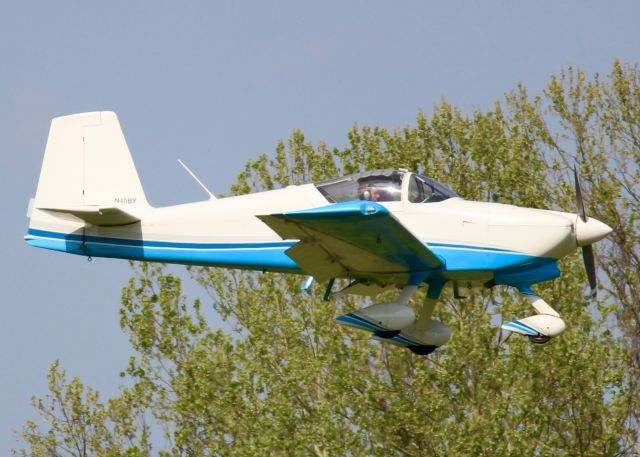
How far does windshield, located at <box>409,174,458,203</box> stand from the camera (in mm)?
16281

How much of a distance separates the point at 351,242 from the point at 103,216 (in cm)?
372

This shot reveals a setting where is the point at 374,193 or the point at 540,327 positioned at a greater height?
the point at 374,193

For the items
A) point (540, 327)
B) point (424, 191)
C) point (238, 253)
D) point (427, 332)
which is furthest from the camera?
point (238, 253)

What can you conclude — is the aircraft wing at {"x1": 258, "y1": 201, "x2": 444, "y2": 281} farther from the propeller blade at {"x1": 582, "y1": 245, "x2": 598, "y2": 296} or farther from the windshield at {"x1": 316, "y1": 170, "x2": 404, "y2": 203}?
the propeller blade at {"x1": 582, "y1": 245, "x2": 598, "y2": 296}

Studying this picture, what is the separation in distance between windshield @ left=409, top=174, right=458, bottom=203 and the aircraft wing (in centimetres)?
73

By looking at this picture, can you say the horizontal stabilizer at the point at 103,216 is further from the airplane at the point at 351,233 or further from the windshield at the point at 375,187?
the windshield at the point at 375,187

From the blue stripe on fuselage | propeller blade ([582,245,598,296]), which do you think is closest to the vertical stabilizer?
the blue stripe on fuselage

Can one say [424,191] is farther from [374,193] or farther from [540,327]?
[540,327]

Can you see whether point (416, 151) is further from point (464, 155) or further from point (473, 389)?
point (473, 389)

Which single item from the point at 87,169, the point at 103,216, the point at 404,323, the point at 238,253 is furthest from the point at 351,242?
the point at 87,169

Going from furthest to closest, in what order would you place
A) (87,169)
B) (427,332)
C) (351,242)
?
(87,169) → (427,332) → (351,242)

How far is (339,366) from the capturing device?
2555 cm

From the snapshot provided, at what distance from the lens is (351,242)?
51.5ft

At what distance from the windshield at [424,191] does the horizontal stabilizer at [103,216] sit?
3.81 m
